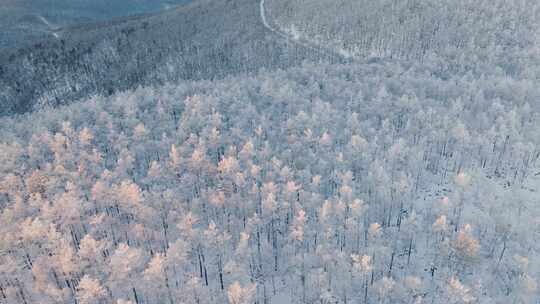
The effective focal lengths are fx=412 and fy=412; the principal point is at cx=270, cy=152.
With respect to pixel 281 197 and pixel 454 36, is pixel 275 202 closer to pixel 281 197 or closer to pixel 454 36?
pixel 281 197

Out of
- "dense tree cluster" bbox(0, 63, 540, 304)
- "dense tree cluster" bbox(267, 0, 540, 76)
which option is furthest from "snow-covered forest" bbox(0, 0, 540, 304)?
"dense tree cluster" bbox(267, 0, 540, 76)

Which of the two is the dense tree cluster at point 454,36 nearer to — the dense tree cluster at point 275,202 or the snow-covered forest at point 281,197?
the snow-covered forest at point 281,197

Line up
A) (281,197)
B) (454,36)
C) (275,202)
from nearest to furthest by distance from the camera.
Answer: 1. (275,202)
2. (281,197)
3. (454,36)

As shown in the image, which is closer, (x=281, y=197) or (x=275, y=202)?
(x=275, y=202)

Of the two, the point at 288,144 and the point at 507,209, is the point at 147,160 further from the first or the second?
the point at 507,209

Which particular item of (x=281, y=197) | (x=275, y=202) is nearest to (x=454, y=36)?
(x=281, y=197)

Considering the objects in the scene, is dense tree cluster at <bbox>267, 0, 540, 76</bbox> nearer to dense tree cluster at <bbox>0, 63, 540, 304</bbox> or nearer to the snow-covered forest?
the snow-covered forest
